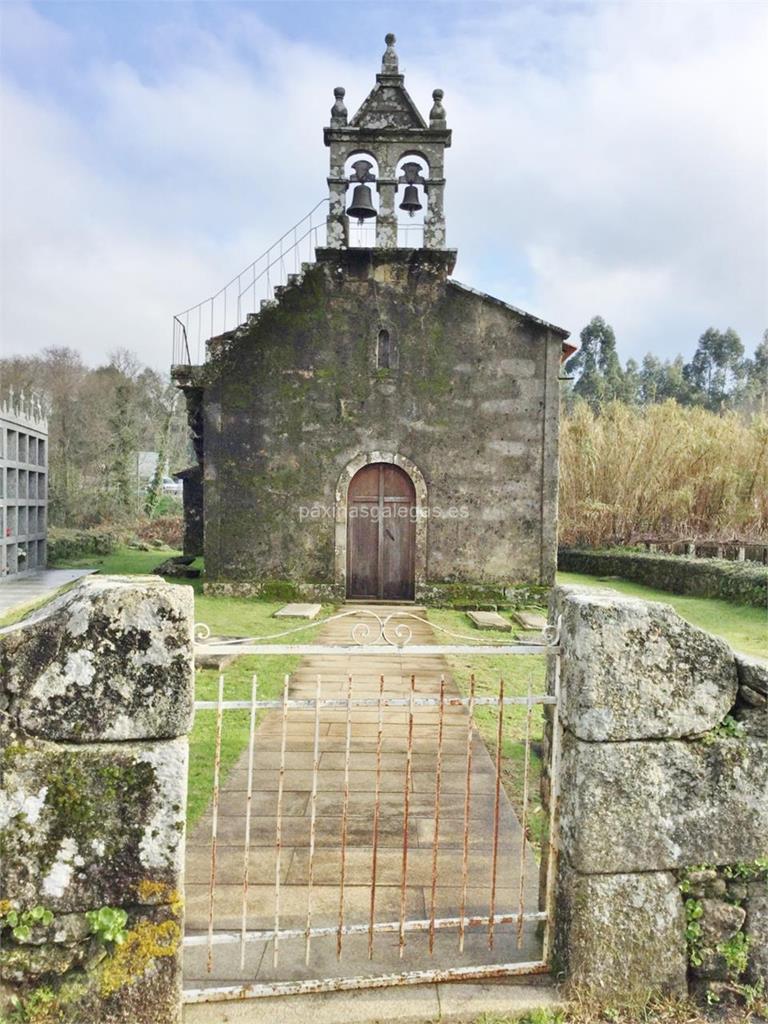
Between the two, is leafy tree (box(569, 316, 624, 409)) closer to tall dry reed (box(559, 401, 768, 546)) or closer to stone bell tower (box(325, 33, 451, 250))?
tall dry reed (box(559, 401, 768, 546))

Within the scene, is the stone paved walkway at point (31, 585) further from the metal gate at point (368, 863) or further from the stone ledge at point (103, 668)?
the stone ledge at point (103, 668)

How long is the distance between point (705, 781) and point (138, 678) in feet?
7.76

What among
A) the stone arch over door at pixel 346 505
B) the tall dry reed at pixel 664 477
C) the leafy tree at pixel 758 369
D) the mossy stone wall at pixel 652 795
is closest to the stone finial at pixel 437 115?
the stone arch over door at pixel 346 505

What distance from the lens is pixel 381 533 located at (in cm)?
1577

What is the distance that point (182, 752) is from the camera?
9.48ft

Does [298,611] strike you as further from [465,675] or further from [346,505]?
[465,675]

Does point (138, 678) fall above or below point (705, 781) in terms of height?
above

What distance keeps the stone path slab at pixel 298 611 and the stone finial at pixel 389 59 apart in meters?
10.7

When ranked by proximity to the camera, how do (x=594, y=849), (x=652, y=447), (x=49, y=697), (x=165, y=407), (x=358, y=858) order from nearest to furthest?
1. (x=49, y=697)
2. (x=594, y=849)
3. (x=358, y=858)
4. (x=652, y=447)
5. (x=165, y=407)

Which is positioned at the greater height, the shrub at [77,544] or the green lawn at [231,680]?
the shrub at [77,544]

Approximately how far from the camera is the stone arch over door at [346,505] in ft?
50.8

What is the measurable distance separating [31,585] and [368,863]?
45.0ft

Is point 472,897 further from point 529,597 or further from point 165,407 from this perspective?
point 165,407

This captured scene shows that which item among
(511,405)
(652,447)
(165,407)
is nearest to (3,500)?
(511,405)
